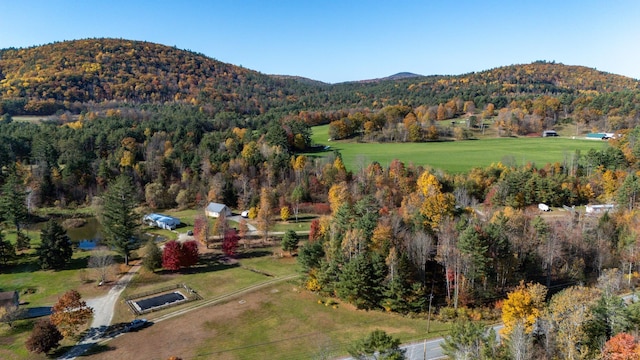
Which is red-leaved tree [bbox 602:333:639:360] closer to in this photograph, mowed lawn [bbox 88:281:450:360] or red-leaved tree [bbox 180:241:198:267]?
mowed lawn [bbox 88:281:450:360]

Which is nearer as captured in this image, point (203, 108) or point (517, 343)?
point (517, 343)

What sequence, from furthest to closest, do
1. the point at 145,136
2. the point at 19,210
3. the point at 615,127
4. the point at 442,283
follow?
the point at 615,127, the point at 145,136, the point at 19,210, the point at 442,283

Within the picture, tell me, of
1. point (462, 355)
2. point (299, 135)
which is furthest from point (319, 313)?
Result: point (299, 135)

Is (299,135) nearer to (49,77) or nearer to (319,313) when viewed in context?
(319,313)

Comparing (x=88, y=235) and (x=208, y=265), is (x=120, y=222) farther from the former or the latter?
(x=88, y=235)

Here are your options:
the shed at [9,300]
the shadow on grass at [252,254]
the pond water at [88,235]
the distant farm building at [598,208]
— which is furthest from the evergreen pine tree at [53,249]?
the distant farm building at [598,208]

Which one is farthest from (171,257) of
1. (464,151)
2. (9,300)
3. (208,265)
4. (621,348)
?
(464,151)
